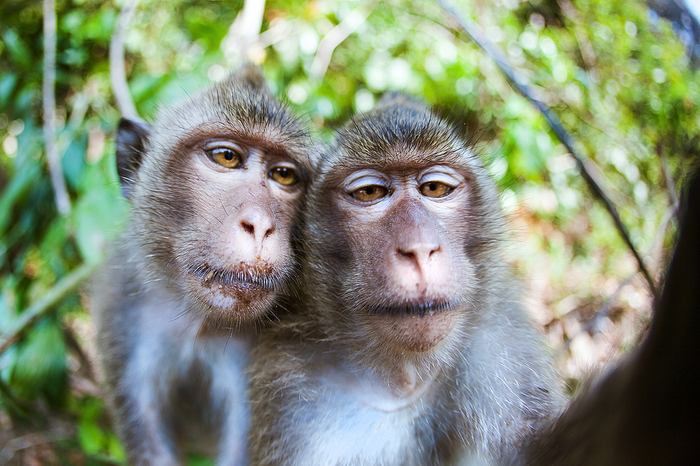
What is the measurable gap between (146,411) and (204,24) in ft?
8.55

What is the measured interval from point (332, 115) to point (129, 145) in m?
1.08

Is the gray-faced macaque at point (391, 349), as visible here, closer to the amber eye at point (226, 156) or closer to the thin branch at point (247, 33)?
the amber eye at point (226, 156)

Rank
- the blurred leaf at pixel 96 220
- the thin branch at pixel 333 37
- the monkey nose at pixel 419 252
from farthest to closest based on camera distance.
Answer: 1. the thin branch at pixel 333 37
2. the blurred leaf at pixel 96 220
3. the monkey nose at pixel 419 252

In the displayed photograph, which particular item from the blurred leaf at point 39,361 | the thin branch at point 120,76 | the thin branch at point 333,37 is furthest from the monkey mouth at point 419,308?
the thin branch at point 333,37

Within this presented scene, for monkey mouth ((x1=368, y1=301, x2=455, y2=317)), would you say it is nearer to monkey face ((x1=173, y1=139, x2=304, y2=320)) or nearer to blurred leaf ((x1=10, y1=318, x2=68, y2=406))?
monkey face ((x1=173, y1=139, x2=304, y2=320))

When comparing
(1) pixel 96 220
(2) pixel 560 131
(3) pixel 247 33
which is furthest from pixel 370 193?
(3) pixel 247 33

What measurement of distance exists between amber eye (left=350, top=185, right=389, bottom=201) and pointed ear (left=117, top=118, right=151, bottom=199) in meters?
1.08

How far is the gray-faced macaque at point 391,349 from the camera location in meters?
1.52

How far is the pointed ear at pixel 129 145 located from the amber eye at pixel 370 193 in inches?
42.4

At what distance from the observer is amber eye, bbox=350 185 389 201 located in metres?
1.58

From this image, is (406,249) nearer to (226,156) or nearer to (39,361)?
(226,156)

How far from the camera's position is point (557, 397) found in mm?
1586

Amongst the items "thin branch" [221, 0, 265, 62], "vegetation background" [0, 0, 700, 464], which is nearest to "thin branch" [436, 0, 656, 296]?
"vegetation background" [0, 0, 700, 464]

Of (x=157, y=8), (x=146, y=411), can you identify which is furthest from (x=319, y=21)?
(x=146, y=411)
